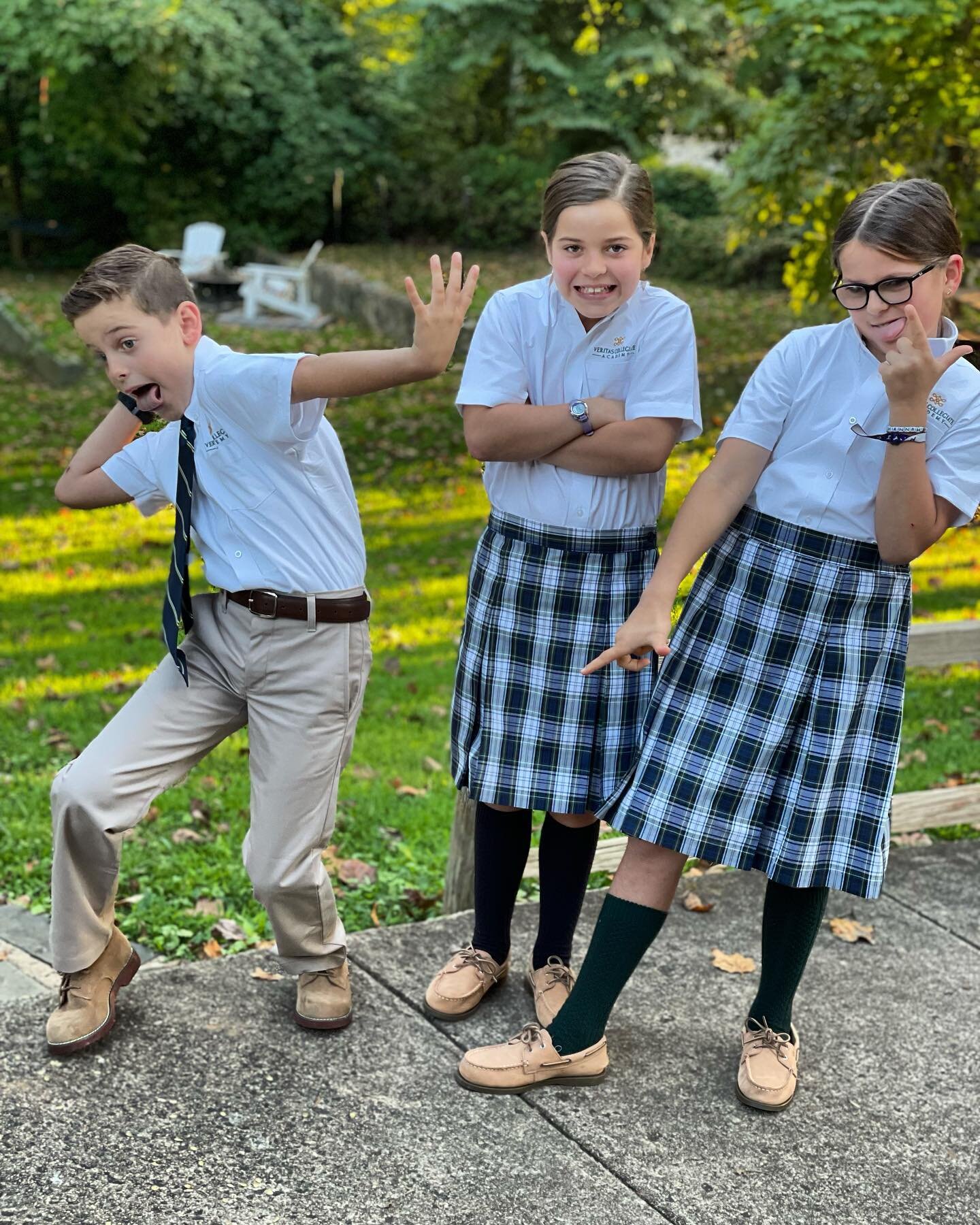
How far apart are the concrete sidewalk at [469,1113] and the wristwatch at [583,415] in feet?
4.49

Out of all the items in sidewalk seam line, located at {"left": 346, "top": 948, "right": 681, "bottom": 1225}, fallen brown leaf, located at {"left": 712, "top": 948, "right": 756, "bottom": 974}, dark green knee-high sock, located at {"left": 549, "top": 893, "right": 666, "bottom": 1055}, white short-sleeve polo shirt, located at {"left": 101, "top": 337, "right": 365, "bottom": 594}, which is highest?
white short-sleeve polo shirt, located at {"left": 101, "top": 337, "right": 365, "bottom": 594}

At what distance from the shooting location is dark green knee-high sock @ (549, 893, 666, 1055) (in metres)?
2.70

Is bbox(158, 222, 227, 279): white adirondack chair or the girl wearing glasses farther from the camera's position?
bbox(158, 222, 227, 279): white adirondack chair

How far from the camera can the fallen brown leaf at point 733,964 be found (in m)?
3.32

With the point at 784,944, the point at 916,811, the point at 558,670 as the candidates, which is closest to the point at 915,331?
the point at 558,670

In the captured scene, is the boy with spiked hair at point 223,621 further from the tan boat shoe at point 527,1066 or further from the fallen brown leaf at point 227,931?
the fallen brown leaf at point 227,931

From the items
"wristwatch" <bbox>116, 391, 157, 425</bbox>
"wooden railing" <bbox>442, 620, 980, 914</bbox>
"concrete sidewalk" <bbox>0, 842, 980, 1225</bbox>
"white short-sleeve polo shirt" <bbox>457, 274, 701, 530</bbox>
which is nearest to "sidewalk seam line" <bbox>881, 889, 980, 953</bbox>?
"concrete sidewalk" <bbox>0, 842, 980, 1225</bbox>

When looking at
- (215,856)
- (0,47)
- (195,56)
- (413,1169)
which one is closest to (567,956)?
(413,1169)

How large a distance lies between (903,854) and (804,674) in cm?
179

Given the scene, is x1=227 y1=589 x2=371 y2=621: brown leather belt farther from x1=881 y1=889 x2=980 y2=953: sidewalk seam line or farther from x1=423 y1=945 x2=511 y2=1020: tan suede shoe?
x1=881 y1=889 x2=980 y2=953: sidewalk seam line

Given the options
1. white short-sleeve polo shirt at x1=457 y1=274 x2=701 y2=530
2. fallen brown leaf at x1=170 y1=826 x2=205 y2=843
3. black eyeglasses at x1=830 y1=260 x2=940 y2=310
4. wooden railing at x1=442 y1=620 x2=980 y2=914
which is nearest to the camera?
black eyeglasses at x1=830 y1=260 x2=940 y2=310

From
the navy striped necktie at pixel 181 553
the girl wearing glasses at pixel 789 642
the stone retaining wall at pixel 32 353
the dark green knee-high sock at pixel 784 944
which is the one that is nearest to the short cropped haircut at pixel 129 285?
the navy striped necktie at pixel 181 553

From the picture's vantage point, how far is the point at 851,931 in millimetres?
3568

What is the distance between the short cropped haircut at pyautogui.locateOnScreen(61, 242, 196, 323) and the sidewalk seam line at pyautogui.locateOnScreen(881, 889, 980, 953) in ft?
8.40
